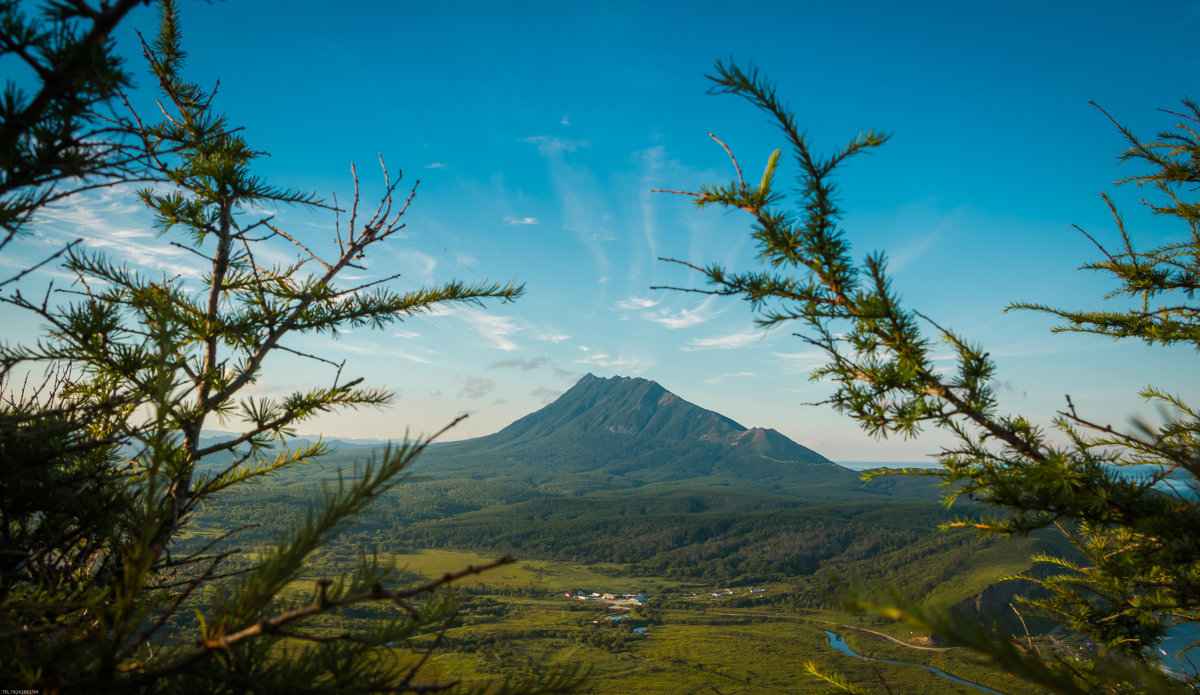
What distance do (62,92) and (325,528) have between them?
172cm

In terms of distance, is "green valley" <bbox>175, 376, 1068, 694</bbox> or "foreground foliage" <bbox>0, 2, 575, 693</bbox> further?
"green valley" <bbox>175, 376, 1068, 694</bbox>

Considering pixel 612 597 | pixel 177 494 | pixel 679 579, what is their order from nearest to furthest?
pixel 177 494, pixel 612 597, pixel 679 579

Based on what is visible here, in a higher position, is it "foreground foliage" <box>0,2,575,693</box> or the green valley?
"foreground foliage" <box>0,2,575,693</box>

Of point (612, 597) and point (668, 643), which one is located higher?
point (668, 643)

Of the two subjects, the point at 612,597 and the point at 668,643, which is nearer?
the point at 668,643

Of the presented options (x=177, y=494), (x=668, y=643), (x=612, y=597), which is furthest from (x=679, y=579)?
(x=177, y=494)

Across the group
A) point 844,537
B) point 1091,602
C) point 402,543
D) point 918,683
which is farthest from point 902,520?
point 1091,602

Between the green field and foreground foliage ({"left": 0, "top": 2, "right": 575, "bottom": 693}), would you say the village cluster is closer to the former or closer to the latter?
the green field

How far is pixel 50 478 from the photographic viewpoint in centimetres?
212

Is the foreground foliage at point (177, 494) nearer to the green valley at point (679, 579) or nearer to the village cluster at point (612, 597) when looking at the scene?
the green valley at point (679, 579)

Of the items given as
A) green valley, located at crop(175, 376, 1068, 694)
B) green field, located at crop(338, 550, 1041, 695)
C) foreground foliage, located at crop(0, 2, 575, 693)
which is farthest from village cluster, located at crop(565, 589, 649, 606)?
foreground foliage, located at crop(0, 2, 575, 693)

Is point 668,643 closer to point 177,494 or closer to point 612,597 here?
point 612,597

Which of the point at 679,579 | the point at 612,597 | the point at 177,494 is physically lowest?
the point at 679,579

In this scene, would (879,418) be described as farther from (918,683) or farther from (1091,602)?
(918,683)
